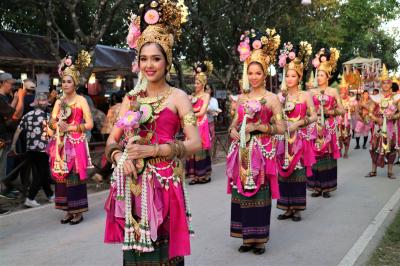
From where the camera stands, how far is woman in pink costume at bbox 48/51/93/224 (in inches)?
241

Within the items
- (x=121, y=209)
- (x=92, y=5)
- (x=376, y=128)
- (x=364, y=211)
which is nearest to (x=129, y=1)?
(x=92, y=5)

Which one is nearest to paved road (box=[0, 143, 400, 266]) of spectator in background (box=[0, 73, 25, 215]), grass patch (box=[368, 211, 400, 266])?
grass patch (box=[368, 211, 400, 266])

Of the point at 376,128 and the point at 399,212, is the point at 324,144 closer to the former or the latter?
the point at 399,212

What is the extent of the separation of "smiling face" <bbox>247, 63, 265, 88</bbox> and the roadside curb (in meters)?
1.96

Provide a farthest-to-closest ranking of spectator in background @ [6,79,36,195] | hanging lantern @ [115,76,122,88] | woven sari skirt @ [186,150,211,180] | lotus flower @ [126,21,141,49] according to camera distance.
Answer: hanging lantern @ [115,76,122,88]
woven sari skirt @ [186,150,211,180]
spectator in background @ [6,79,36,195]
lotus flower @ [126,21,141,49]

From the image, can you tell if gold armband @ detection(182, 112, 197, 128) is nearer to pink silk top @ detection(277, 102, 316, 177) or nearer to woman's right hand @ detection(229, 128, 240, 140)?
woman's right hand @ detection(229, 128, 240, 140)

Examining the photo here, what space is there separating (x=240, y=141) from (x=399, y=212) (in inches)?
118

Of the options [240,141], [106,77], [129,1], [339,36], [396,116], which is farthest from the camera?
[339,36]

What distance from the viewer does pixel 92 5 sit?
12969 millimetres

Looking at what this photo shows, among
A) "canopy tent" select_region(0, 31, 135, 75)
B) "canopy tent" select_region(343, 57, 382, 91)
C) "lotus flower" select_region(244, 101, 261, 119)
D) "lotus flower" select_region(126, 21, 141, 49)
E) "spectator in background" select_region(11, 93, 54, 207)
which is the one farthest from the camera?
"canopy tent" select_region(343, 57, 382, 91)

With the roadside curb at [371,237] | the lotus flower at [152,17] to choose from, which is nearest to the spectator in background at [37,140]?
the lotus flower at [152,17]

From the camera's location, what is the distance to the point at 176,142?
3047 mm

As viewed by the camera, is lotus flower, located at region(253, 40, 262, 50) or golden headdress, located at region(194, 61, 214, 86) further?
golden headdress, located at region(194, 61, 214, 86)

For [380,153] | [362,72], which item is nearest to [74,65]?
[380,153]
